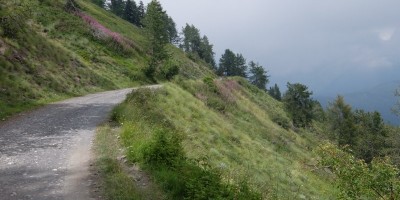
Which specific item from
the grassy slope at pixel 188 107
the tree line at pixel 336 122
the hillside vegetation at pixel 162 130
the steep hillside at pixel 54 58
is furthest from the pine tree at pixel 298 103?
the grassy slope at pixel 188 107

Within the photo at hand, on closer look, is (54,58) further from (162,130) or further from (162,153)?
(162,153)

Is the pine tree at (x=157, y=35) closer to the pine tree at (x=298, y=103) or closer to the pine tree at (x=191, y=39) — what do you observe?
the pine tree at (x=298, y=103)

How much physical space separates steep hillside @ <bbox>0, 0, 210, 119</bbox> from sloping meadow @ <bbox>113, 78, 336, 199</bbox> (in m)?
7.53

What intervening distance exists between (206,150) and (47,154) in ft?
28.5

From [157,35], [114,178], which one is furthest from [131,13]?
[114,178]

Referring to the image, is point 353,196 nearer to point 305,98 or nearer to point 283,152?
point 283,152

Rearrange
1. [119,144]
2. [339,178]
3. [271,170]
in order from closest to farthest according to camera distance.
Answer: [119,144] < [339,178] < [271,170]

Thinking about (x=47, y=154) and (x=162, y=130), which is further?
(x=47, y=154)

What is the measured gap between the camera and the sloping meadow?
1024 centimetres

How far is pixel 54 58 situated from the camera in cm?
3350

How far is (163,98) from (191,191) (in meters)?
17.3

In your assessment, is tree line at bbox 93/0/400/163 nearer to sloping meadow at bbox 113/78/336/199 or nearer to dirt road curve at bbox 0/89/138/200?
sloping meadow at bbox 113/78/336/199

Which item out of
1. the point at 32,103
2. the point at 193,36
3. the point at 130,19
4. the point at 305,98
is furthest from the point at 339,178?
the point at 193,36

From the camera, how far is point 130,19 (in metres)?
122
